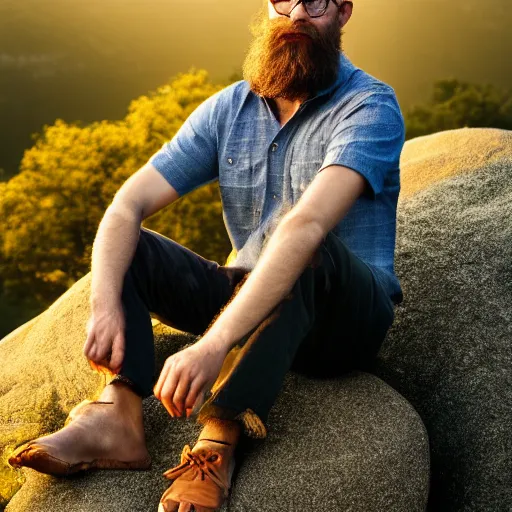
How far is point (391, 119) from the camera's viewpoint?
136 inches

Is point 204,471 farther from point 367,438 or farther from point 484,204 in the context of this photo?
point 484,204

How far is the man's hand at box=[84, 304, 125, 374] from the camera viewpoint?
3.04m

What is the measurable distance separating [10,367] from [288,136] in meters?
2.37

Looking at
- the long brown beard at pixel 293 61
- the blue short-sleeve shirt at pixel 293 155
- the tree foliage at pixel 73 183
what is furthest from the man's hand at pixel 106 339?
the tree foliage at pixel 73 183

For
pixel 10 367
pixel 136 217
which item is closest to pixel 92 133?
pixel 10 367

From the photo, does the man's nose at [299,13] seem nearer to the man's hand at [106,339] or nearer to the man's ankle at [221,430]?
the man's hand at [106,339]

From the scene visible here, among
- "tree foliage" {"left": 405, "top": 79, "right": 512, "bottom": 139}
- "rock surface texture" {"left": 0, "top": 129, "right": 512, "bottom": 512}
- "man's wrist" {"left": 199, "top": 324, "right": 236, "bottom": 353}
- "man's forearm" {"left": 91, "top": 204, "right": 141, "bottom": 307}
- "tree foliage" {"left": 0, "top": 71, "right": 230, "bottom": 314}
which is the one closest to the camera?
"man's wrist" {"left": 199, "top": 324, "right": 236, "bottom": 353}

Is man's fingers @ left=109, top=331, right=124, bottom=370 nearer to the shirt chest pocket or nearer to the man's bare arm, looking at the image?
the man's bare arm

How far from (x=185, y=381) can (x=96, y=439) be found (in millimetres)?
625

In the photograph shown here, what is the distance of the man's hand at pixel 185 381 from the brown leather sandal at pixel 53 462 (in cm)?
54

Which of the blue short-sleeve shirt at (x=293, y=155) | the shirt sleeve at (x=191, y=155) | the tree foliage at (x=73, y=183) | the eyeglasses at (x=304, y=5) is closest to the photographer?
the blue short-sleeve shirt at (x=293, y=155)

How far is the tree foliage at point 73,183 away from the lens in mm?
18203

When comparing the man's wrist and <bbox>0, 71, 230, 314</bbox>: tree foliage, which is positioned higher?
the man's wrist

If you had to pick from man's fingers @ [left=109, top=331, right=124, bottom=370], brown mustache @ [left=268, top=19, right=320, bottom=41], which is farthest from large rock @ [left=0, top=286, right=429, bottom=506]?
brown mustache @ [left=268, top=19, right=320, bottom=41]
